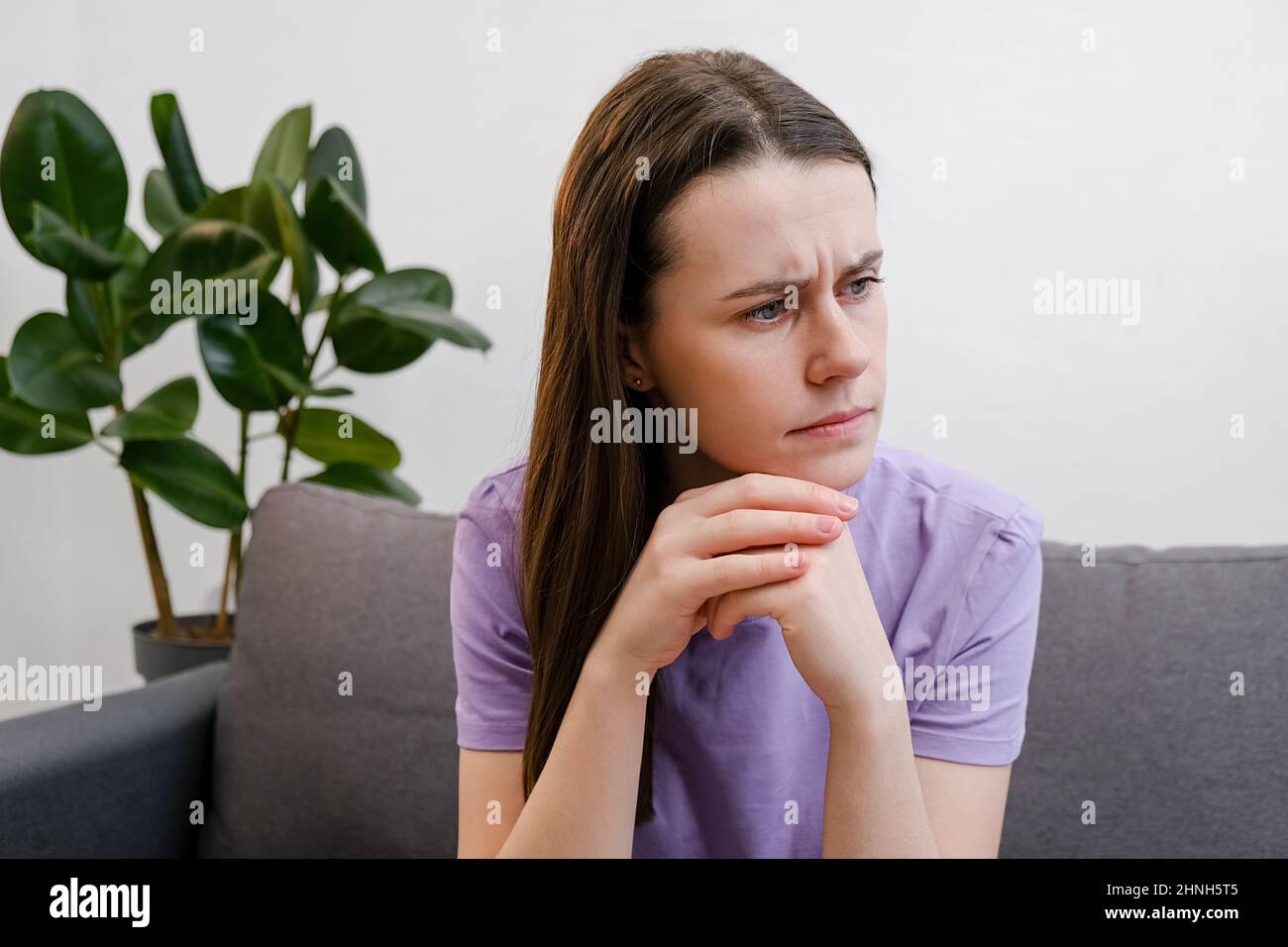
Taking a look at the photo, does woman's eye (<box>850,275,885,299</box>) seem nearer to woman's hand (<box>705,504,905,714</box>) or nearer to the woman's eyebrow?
the woman's eyebrow

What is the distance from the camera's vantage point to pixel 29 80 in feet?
8.20

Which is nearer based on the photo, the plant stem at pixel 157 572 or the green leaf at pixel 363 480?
the green leaf at pixel 363 480

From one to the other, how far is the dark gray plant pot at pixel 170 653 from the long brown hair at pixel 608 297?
108cm

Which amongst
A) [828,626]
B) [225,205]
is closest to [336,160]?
[225,205]

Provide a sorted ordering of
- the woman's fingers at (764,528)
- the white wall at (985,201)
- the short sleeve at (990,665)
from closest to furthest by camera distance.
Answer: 1. the woman's fingers at (764,528)
2. the short sleeve at (990,665)
3. the white wall at (985,201)

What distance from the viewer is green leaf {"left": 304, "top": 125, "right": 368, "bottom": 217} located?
6.52 ft

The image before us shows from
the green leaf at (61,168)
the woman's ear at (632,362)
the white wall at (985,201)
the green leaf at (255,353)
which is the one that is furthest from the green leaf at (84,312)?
the woman's ear at (632,362)

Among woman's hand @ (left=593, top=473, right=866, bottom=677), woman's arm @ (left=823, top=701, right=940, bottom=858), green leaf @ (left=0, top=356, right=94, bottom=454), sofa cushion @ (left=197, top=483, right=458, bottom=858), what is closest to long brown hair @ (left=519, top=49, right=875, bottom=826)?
woman's hand @ (left=593, top=473, right=866, bottom=677)

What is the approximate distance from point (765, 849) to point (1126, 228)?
133cm

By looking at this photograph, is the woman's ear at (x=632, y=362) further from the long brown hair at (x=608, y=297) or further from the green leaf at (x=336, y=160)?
the green leaf at (x=336, y=160)

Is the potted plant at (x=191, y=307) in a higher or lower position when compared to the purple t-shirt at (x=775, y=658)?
higher

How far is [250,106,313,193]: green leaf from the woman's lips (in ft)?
4.48

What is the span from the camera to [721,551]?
0.96 m

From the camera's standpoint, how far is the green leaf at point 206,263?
5.63 ft
